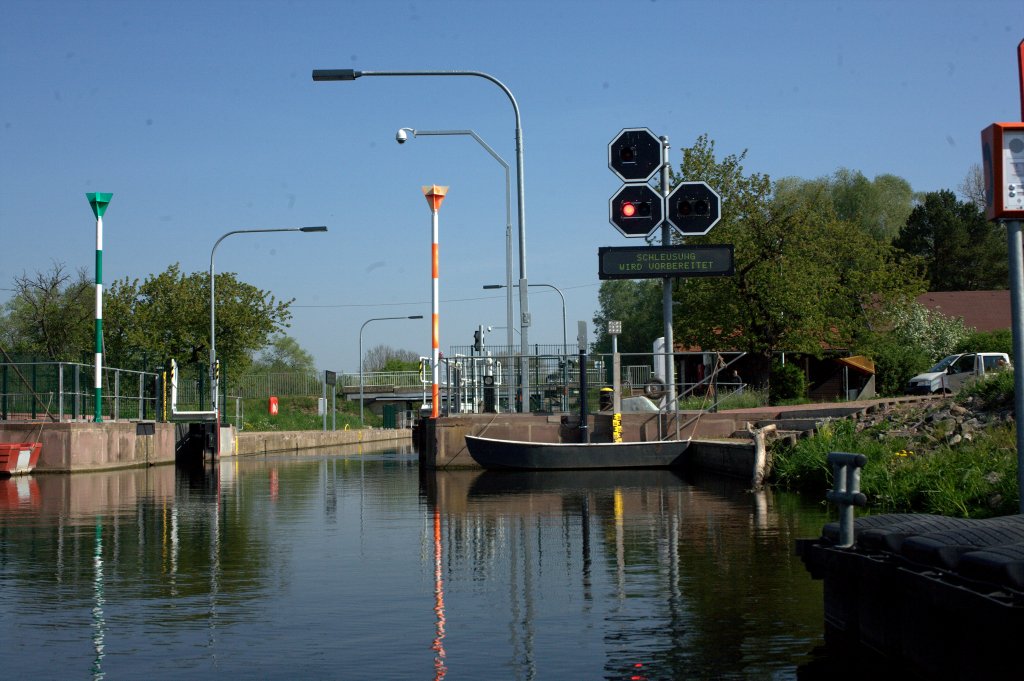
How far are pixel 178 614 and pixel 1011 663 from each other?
17.5 ft

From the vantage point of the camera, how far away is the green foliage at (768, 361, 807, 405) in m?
48.7

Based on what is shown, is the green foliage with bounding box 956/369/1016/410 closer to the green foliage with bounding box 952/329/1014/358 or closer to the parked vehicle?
the parked vehicle

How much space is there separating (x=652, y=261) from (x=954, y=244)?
5566 cm

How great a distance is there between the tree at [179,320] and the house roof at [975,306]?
37.1 meters

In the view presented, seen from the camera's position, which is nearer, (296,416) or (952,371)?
(952,371)

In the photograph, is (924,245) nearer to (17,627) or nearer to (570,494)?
(570,494)

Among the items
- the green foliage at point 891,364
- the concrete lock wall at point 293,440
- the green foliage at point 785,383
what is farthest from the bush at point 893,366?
the concrete lock wall at point 293,440

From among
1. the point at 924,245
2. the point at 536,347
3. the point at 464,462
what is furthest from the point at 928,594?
the point at 924,245

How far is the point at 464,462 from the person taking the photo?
2734cm

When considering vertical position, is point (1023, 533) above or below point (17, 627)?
above

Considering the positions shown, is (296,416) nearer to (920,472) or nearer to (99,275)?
(99,275)

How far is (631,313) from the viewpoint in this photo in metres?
115

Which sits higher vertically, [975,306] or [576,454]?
[975,306]

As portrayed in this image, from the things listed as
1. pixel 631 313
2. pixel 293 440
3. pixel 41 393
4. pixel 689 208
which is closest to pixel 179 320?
pixel 293 440
